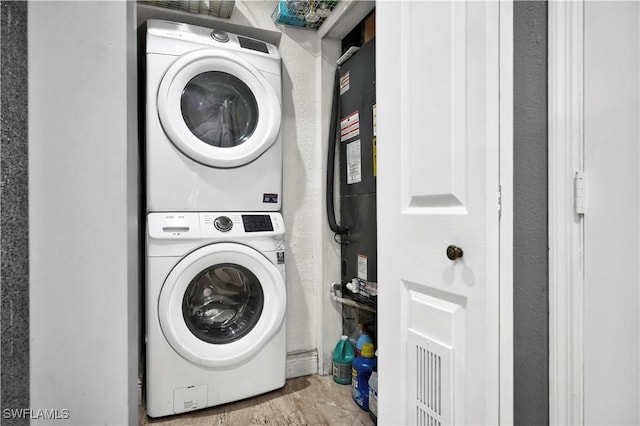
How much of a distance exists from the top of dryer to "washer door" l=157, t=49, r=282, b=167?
6cm

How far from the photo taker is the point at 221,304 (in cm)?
175

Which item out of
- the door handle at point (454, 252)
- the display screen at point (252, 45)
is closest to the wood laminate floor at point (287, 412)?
the door handle at point (454, 252)

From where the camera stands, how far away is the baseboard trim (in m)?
2.02

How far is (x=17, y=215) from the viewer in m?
0.22

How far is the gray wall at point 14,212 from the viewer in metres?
0.21

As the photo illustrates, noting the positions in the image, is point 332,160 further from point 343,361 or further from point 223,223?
point 343,361

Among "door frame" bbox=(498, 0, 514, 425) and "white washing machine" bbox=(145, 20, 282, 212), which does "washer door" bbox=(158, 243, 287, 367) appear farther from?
"door frame" bbox=(498, 0, 514, 425)
